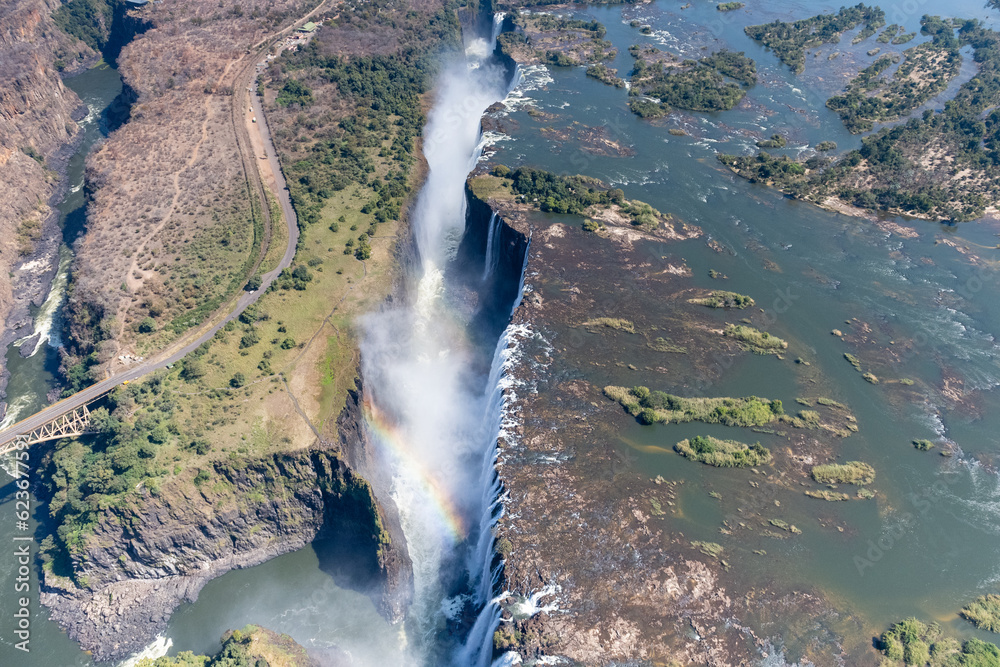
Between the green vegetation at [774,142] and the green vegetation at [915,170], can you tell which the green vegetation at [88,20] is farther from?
the green vegetation at [774,142]

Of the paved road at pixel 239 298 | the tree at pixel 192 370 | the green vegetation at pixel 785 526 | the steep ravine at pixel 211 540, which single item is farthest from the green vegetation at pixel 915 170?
the tree at pixel 192 370

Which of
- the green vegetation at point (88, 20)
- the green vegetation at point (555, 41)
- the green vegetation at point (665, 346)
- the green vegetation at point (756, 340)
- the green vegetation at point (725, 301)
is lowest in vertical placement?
the green vegetation at point (665, 346)

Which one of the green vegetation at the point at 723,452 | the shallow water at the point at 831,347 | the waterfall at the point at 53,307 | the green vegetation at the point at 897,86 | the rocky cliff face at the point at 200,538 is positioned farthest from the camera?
the green vegetation at the point at 897,86

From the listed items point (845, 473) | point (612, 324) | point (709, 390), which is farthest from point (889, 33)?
point (845, 473)

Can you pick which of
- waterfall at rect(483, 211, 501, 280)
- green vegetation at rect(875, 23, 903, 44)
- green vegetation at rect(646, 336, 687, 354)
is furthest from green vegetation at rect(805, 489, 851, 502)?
green vegetation at rect(875, 23, 903, 44)

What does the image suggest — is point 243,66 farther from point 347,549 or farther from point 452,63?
point 347,549

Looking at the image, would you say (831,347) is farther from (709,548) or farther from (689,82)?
(689,82)

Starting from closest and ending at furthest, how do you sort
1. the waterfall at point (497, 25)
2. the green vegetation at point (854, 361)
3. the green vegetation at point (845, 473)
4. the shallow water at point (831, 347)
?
the shallow water at point (831, 347), the green vegetation at point (845, 473), the green vegetation at point (854, 361), the waterfall at point (497, 25)
